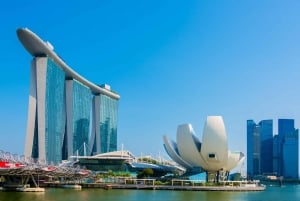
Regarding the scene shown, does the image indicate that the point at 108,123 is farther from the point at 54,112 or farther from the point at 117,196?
the point at 117,196

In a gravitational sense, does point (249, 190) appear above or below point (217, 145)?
below

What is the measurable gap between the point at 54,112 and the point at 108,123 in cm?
3554

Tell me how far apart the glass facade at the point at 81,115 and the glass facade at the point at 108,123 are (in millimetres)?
7470

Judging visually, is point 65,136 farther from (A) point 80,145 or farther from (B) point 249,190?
(B) point 249,190

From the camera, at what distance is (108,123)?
121375mm

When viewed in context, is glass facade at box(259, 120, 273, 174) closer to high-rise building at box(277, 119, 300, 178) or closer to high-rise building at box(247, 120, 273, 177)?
high-rise building at box(247, 120, 273, 177)

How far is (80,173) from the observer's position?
6788 centimetres

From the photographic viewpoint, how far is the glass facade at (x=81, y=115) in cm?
10206

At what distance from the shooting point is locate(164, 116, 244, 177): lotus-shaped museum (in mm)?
72250

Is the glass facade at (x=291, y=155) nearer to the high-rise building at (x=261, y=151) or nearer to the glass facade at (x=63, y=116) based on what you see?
the high-rise building at (x=261, y=151)

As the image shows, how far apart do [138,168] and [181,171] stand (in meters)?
8.35

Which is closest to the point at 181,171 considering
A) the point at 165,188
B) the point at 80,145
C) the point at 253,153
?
the point at 165,188

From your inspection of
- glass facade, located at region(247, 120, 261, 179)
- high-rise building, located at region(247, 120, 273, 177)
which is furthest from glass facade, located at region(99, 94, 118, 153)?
glass facade, located at region(247, 120, 261, 179)

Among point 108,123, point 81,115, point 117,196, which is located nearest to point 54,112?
point 81,115
